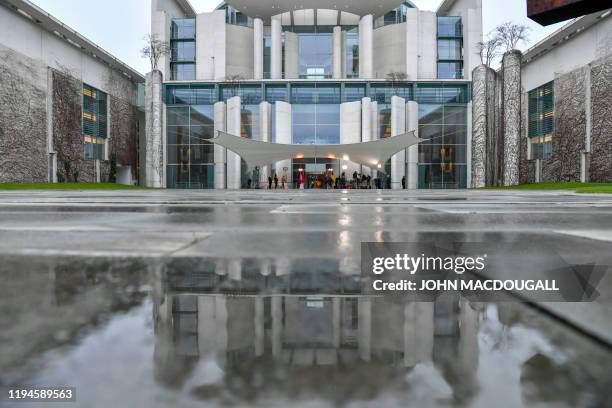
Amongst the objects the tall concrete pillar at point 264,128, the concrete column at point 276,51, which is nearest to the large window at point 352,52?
the concrete column at point 276,51

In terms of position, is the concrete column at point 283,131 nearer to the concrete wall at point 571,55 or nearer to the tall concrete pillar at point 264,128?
the tall concrete pillar at point 264,128

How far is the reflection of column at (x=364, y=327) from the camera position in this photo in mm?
760

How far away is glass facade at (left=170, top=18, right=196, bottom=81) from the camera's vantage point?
47.0 meters

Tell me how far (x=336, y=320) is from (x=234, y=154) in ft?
126

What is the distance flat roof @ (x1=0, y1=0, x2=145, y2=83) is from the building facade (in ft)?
17.6

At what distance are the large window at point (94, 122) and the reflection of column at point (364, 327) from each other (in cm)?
4296

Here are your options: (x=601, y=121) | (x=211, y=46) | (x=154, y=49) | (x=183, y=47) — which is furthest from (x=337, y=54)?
(x=601, y=121)

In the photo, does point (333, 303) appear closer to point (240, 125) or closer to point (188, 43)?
point (240, 125)

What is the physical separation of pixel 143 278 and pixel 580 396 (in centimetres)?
117

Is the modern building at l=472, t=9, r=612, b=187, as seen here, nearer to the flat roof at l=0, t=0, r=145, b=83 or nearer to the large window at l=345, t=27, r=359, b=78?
the large window at l=345, t=27, r=359, b=78

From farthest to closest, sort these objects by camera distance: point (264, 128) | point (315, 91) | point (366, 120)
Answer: point (315, 91)
point (366, 120)
point (264, 128)

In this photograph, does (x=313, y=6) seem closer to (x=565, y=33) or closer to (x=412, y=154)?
(x=412, y=154)

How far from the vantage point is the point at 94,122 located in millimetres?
40562

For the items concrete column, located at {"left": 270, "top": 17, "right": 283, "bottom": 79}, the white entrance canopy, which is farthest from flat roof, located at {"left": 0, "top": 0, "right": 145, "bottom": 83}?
the white entrance canopy
